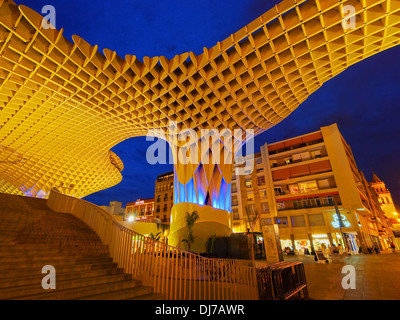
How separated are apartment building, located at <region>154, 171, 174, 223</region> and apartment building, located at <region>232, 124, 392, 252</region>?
17.2m

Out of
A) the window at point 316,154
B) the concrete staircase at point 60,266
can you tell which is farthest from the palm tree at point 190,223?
the window at point 316,154

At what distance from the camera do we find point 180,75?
1435 centimetres

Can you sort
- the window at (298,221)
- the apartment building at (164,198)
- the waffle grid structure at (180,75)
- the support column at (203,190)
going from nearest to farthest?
1. the waffle grid structure at (180,75)
2. the support column at (203,190)
3. the window at (298,221)
4. the apartment building at (164,198)

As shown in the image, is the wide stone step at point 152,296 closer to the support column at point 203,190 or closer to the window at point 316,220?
the support column at point 203,190

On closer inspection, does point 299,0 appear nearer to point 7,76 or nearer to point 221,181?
point 221,181

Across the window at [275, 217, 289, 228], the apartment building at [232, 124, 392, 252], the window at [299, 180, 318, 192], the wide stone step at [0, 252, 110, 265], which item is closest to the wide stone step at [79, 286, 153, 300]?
the wide stone step at [0, 252, 110, 265]

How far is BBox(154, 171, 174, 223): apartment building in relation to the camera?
48594mm

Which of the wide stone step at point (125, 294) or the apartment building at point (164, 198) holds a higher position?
the apartment building at point (164, 198)

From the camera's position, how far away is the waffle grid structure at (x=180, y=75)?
10.5 metres

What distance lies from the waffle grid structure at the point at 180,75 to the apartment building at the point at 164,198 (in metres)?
29.0

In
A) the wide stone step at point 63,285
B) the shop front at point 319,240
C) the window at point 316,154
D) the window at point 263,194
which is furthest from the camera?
the window at point 263,194

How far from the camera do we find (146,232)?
29.1 m

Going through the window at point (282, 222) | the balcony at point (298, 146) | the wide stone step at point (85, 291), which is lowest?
the wide stone step at point (85, 291)

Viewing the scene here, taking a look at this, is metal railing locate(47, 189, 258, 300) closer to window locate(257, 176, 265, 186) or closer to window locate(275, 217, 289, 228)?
window locate(275, 217, 289, 228)
